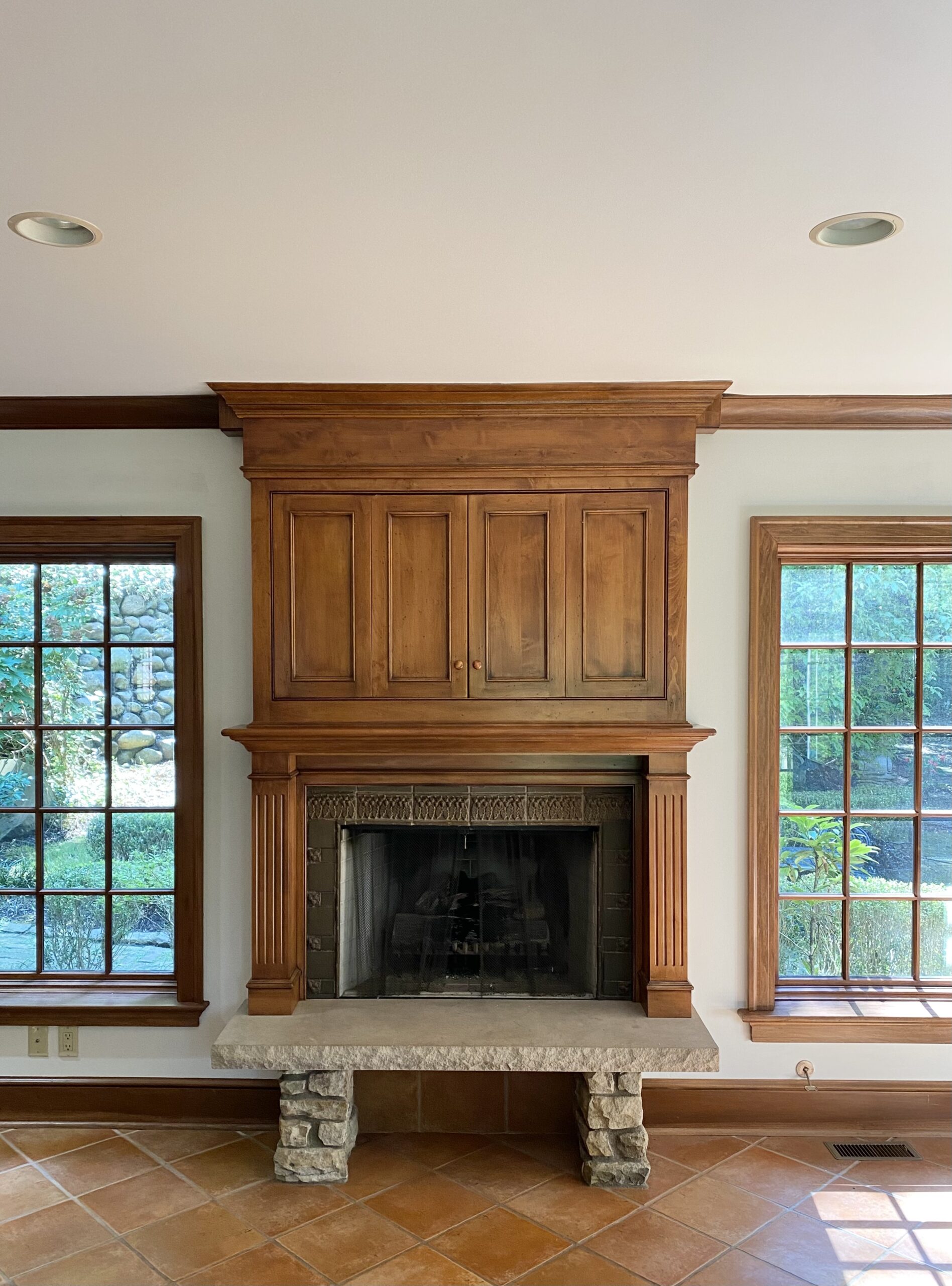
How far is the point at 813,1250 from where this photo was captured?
261 cm

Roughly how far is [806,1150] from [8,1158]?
8.53ft

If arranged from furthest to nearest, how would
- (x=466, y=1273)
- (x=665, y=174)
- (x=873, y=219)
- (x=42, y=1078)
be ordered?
(x=42, y=1078)
(x=466, y=1273)
(x=873, y=219)
(x=665, y=174)

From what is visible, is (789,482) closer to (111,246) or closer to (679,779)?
(679,779)

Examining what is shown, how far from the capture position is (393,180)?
1.70 meters

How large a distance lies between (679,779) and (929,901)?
109 centimetres

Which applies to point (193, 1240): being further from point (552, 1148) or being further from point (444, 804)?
point (444, 804)

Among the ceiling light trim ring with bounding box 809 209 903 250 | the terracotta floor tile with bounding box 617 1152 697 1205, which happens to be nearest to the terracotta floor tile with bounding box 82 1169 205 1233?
the terracotta floor tile with bounding box 617 1152 697 1205

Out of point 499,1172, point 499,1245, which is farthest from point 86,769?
point 499,1245

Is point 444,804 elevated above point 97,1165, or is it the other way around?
point 444,804

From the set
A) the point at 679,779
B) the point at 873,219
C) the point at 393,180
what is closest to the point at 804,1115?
the point at 679,779

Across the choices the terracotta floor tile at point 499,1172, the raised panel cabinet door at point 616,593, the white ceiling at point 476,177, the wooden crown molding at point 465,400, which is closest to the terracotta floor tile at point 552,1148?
the terracotta floor tile at point 499,1172

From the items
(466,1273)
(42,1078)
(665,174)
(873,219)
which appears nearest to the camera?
(665,174)

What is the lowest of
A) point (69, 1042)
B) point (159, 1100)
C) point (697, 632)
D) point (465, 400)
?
Result: point (159, 1100)

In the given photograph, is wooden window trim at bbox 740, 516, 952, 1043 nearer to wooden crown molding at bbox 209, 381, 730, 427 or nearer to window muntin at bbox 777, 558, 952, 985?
window muntin at bbox 777, 558, 952, 985
